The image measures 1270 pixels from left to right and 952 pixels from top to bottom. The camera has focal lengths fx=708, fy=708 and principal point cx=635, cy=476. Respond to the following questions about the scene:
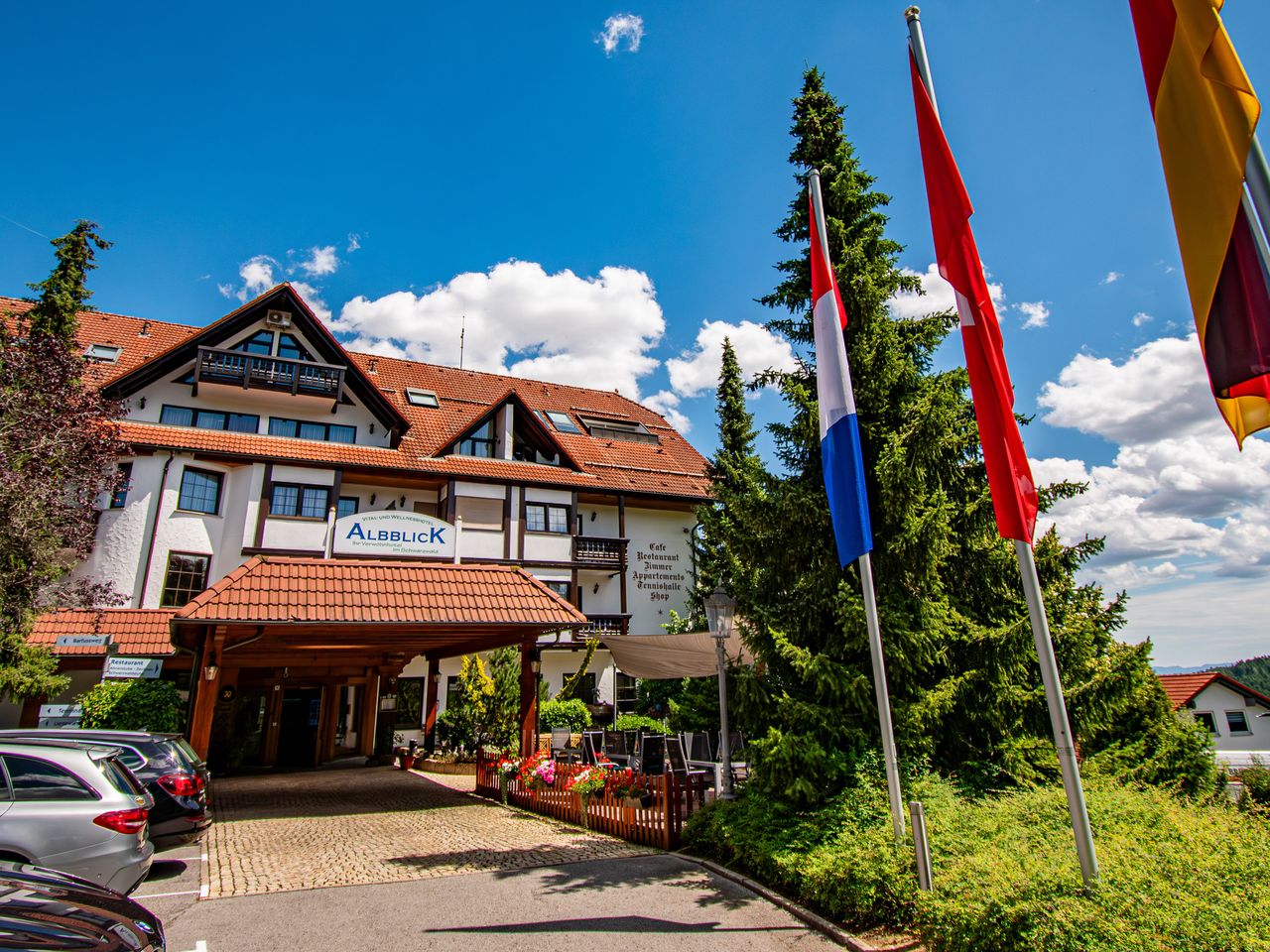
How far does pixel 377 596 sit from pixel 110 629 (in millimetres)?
11869

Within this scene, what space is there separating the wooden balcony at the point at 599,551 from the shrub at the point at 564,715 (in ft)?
18.9

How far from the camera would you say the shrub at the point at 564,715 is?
2244cm

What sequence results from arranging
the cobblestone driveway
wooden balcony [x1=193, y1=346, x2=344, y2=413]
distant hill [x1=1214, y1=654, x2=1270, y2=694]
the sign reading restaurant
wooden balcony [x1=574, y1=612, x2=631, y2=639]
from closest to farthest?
the cobblestone driveway < the sign reading restaurant < wooden balcony [x1=193, y1=346, x2=344, y2=413] < wooden balcony [x1=574, y1=612, x2=631, y2=639] < distant hill [x1=1214, y1=654, x2=1270, y2=694]

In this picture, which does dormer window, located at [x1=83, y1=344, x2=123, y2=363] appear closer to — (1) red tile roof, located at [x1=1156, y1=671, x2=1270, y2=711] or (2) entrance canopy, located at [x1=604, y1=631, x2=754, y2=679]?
(2) entrance canopy, located at [x1=604, y1=631, x2=754, y2=679]

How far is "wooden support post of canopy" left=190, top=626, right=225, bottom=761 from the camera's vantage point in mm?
11852

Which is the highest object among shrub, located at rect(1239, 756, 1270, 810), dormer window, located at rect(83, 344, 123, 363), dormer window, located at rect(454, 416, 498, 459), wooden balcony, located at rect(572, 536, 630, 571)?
dormer window, located at rect(83, 344, 123, 363)

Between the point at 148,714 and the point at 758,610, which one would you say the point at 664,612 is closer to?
the point at 148,714

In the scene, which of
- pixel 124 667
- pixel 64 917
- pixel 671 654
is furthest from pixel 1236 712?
pixel 64 917

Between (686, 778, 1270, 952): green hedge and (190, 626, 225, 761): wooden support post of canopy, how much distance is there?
891 centimetres

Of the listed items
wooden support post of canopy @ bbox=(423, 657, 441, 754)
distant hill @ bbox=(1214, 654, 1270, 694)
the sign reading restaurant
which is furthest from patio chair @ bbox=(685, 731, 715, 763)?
distant hill @ bbox=(1214, 654, 1270, 694)

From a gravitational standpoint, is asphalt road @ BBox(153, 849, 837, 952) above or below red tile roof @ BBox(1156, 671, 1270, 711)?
below

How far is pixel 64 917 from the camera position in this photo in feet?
12.6

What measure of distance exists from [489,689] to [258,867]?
9632 millimetres

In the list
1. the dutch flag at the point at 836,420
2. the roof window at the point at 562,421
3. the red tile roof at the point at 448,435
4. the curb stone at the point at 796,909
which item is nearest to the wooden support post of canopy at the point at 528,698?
the curb stone at the point at 796,909
